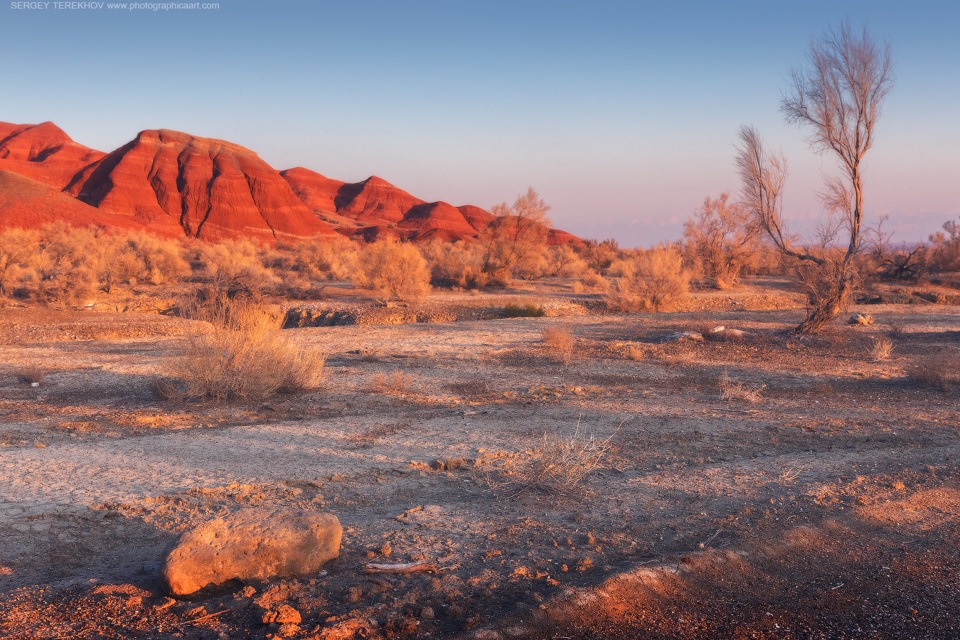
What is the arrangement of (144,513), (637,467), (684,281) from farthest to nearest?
(684,281), (637,467), (144,513)

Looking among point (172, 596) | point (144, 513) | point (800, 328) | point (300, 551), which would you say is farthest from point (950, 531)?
point (800, 328)

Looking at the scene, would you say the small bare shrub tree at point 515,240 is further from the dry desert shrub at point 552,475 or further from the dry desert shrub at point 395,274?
the dry desert shrub at point 552,475

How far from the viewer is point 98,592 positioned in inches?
143

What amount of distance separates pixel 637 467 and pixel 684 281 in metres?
19.3

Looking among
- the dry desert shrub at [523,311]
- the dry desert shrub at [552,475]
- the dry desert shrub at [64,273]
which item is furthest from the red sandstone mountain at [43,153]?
the dry desert shrub at [552,475]

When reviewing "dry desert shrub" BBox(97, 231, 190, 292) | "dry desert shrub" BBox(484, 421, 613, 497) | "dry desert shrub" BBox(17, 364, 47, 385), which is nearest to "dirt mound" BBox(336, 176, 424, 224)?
"dry desert shrub" BBox(97, 231, 190, 292)

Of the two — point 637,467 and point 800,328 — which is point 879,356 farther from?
point 637,467

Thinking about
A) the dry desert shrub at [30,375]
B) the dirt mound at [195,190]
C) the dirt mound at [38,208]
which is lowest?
the dry desert shrub at [30,375]

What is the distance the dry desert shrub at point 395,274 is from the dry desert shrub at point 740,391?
1436 centimetres

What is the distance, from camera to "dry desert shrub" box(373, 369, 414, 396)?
9766 mm

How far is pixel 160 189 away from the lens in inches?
2667

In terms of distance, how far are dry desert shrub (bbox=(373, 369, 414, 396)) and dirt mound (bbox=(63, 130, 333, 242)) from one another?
58351 mm

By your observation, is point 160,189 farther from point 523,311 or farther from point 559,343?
point 559,343

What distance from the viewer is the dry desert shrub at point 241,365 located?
356 inches
